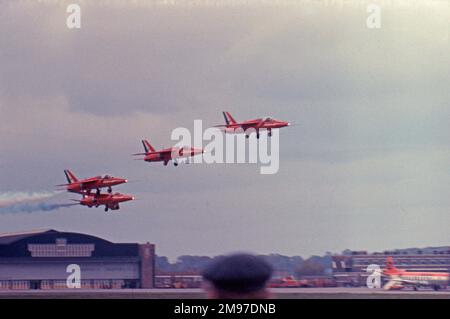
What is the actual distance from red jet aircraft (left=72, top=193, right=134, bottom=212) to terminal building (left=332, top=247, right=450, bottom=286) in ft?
43.9

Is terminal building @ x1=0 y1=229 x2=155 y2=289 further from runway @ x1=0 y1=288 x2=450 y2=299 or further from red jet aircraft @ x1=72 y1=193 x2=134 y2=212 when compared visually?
red jet aircraft @ x1=72 y1=193 x2=134 y2=212

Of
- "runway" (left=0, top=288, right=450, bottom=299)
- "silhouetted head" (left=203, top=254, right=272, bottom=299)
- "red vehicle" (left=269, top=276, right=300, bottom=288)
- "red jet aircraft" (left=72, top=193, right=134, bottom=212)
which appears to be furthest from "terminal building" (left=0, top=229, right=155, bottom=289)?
"silhouetted head" (left=203, top=254, right=272, bottom=299)

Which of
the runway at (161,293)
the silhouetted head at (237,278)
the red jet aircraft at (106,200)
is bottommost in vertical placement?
the runway at (161,293)

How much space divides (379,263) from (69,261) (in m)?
14.5

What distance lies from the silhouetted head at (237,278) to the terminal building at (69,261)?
3159cm

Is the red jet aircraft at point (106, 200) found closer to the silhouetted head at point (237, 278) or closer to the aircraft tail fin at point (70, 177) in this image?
the aircraft tail fin at point (70, 177)

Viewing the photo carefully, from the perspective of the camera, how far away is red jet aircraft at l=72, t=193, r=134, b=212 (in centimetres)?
5259

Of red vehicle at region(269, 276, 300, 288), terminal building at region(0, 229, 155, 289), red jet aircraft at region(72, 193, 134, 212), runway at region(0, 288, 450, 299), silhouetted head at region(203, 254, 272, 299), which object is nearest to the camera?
silhouetted head at region(203, 254, 272, 299)

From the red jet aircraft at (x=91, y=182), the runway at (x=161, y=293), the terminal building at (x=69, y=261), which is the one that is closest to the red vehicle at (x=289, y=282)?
the runway at (x=161, y=293)

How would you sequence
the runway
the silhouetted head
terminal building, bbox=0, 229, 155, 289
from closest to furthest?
the silhouetted head < the runway < terminal building, bbox=0, 229, 155, 289

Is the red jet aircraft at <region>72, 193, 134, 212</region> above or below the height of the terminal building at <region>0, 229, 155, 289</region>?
above

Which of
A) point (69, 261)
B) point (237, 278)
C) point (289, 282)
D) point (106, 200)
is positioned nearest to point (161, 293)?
point (289, 282)

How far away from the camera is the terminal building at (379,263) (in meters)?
42.5
